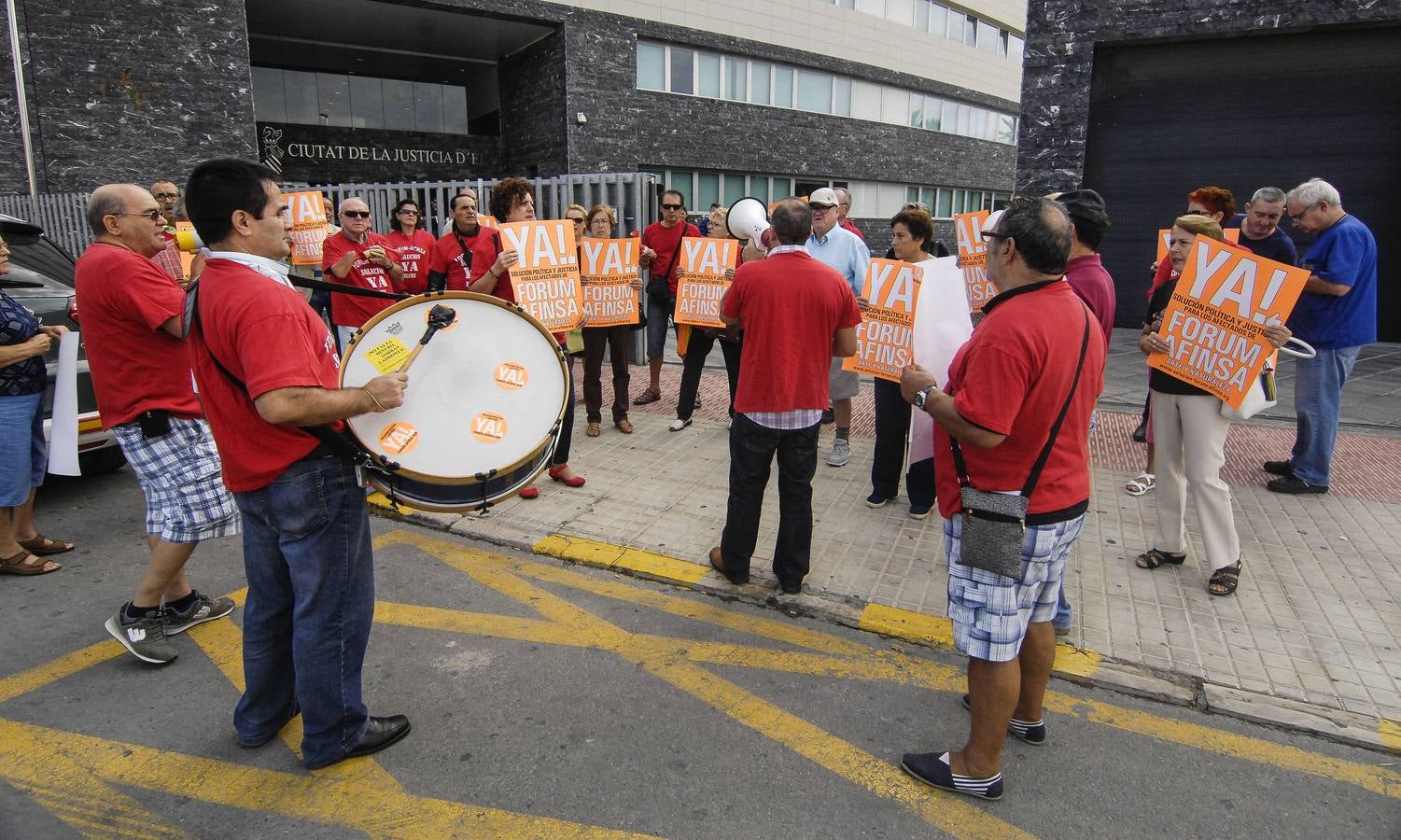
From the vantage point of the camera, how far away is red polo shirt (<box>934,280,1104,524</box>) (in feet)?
7.97

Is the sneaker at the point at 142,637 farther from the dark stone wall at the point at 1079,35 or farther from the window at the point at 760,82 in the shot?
the window at the point at 760,82

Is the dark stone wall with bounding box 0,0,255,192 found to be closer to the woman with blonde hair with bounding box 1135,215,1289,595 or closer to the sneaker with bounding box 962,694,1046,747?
the woman with blonde hair with bounding box 1135,215,1289,595

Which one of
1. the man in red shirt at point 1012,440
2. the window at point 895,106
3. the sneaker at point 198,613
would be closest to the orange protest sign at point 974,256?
the man in red shirt at point 1012,440

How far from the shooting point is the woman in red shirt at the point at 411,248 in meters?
6.69

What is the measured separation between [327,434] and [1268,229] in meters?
6.12

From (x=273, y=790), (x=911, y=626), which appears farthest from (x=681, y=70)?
(x=273, y=790)

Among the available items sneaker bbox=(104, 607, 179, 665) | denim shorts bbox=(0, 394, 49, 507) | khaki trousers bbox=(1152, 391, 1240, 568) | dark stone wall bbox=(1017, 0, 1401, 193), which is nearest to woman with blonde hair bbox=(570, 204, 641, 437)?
denim shorts bbox=(0, 394, 49, 507)

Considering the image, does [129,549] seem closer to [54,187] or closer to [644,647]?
[644,647]

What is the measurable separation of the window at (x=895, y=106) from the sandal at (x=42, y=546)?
25.2 meters

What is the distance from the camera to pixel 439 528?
17.3 ft

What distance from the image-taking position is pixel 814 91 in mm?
23266

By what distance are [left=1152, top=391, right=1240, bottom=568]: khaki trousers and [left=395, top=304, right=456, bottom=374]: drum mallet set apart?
384cm

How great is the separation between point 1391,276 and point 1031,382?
12430 mm

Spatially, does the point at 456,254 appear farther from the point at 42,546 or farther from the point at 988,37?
the point at 988,37
